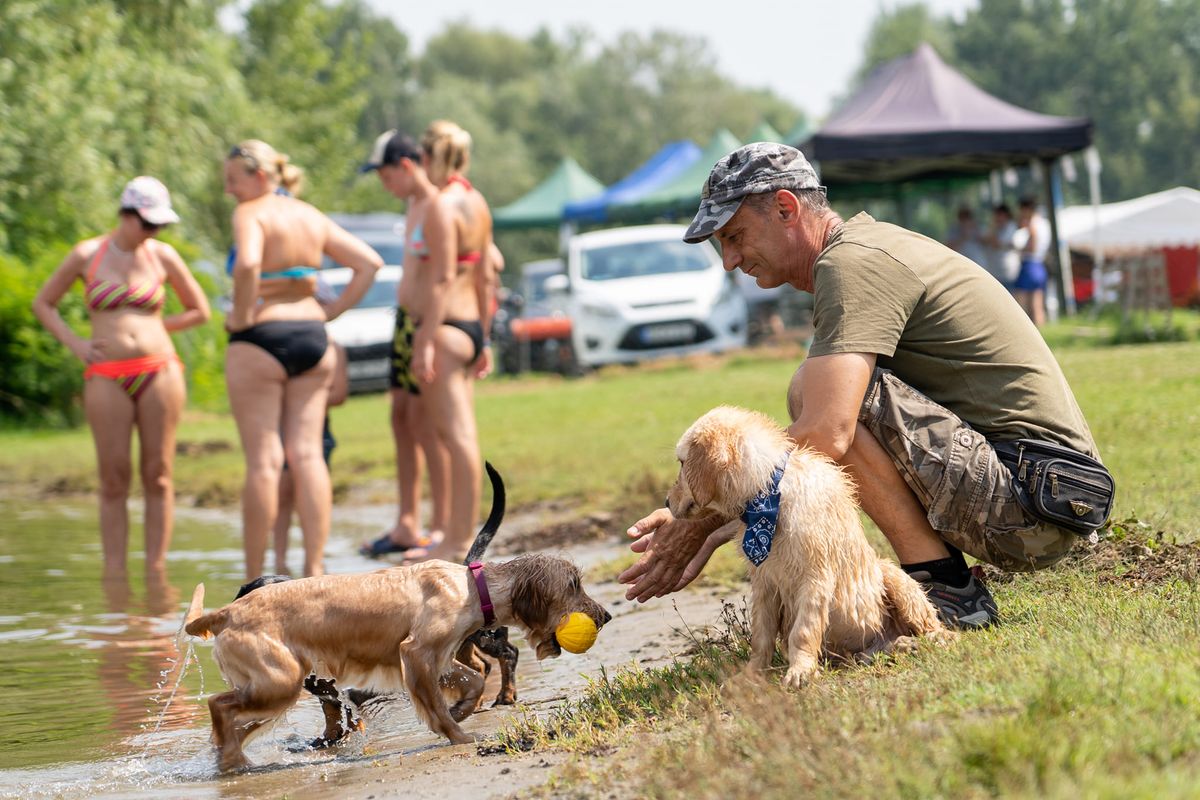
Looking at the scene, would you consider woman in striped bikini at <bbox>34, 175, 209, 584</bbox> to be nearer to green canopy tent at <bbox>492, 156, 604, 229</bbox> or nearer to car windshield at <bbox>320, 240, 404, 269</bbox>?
car windshield at <bbox>320, 240, 404, 269</bbox>

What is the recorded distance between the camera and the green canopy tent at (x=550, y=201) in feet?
123

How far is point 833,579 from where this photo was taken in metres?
4.50

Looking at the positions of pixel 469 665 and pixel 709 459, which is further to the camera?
pixel 469 665

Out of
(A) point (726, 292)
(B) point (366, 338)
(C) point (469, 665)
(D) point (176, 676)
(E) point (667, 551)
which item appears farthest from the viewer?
(B) point (366, 338)

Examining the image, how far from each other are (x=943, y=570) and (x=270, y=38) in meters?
44.1

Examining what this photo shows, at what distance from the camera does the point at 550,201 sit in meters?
38.7

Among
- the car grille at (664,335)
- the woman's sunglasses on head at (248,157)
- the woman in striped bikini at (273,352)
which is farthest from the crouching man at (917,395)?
the car grille at (664,335)

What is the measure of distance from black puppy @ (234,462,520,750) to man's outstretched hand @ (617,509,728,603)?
24.9 inches

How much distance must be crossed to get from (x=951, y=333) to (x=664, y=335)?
709 inches

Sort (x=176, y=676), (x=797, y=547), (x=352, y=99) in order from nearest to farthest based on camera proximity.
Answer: (x=797, y=547), (x=176, y=676), (x=352, y=99)

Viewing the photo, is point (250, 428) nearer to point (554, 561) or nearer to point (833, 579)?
point (554, 561)

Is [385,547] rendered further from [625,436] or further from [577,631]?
[577,631]

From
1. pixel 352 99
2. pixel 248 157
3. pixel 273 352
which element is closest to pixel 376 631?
pixel 273 352

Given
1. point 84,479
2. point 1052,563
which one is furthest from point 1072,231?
point 1052,563
